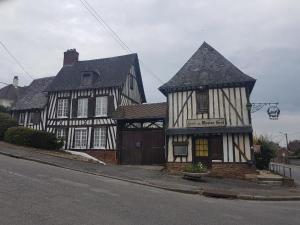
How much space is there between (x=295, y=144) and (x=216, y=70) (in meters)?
57.7

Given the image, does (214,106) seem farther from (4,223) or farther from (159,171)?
(4,223)

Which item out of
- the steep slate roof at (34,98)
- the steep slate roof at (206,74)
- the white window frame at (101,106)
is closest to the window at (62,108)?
Answer: the steep slate roof at (34,98)

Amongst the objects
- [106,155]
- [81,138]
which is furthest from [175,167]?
[81,138]

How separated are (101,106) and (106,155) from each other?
3.47 m

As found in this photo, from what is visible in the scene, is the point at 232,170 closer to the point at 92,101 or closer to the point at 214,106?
the point at 214,106

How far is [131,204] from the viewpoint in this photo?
7.21 m

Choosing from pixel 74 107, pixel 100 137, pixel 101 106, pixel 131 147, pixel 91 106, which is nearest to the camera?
pixel 131 147

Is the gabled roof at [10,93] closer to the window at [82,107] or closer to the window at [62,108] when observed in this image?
the window at [62,108]

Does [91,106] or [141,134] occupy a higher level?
[91,106]

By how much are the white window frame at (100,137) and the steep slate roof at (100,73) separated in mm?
3014

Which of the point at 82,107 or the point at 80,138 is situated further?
the point at 82,107

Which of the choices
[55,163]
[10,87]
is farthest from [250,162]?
[10,87]

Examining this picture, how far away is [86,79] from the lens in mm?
22750

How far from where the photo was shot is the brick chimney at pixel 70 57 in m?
25.7
